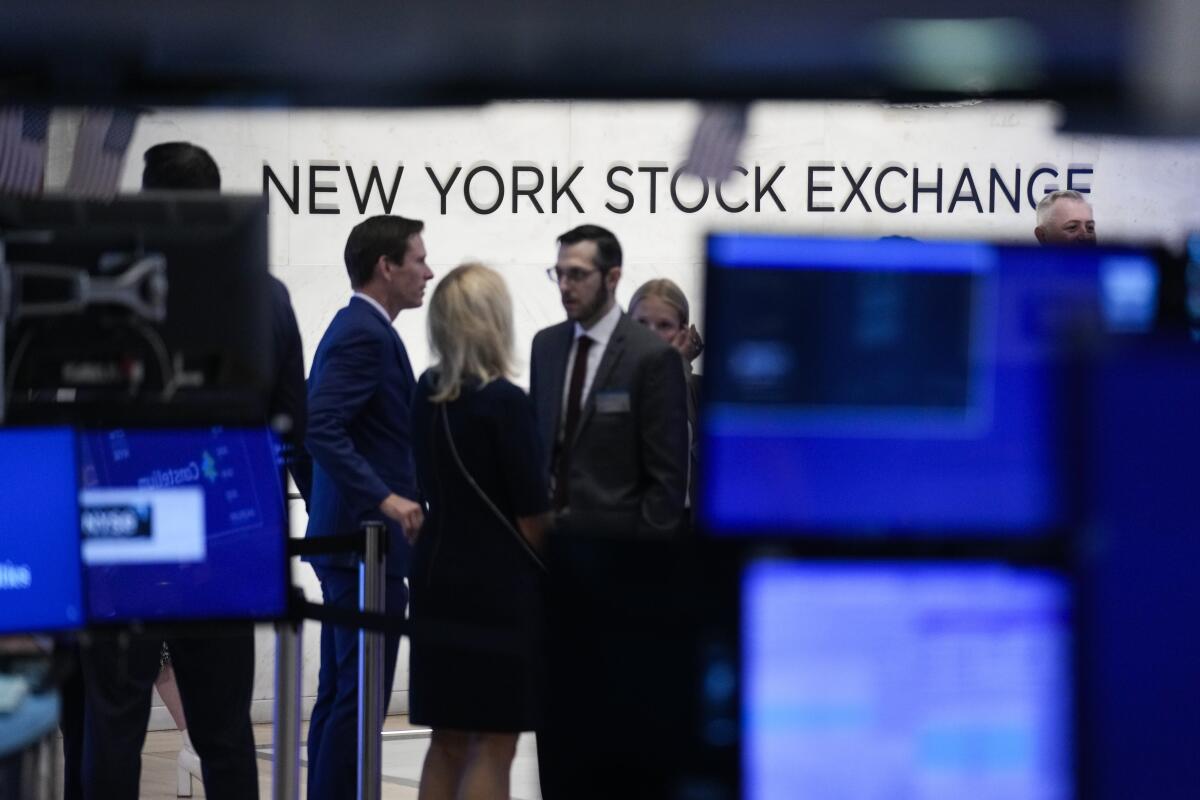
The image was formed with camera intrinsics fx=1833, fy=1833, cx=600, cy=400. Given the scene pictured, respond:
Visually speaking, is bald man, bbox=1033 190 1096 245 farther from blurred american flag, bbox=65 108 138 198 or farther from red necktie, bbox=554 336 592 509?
blurred american flag, bbox=65 108 138 198

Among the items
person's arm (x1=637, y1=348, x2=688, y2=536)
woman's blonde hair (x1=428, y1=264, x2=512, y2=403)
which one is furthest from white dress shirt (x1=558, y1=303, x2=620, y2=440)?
woman's blonde hair (x1=428, y1=264, x2=512, y2=403)

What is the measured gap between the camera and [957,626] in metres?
1.57

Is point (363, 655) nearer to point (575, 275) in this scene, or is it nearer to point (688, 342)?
point (575, 275)

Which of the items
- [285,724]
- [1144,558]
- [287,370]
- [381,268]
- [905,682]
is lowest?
[285,724]

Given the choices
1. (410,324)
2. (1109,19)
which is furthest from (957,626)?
(410,324)

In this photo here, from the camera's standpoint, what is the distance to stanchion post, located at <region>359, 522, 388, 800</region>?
3.39 meters

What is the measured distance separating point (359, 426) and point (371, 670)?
2.57 feet

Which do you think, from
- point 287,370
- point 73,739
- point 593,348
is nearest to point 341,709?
point 73,739

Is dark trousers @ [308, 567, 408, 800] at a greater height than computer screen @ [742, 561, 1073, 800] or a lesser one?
lesser

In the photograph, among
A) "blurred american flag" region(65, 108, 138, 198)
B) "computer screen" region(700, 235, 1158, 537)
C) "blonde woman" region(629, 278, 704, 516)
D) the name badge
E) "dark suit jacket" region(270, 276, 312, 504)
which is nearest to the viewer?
"computer screen" region(700, 235, 1158, 537)

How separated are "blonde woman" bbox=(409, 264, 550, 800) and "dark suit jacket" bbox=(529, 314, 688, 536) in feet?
0.91

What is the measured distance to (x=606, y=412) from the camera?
3904 mm

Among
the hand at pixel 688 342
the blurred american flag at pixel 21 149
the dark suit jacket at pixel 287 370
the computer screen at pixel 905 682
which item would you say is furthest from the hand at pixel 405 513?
the computer screen at pixel 905 682

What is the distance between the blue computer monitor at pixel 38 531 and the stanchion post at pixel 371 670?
2.57 feet
